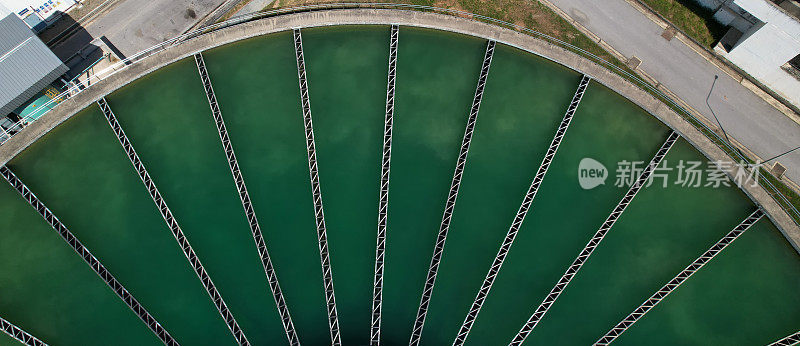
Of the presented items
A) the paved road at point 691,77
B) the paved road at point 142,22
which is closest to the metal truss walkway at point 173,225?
the paved road at point 142,22

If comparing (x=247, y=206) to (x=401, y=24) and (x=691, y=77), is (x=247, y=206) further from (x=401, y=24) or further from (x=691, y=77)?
(x=691, y=77)

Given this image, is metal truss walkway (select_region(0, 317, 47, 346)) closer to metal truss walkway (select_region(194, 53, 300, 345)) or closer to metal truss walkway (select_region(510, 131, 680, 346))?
metal truss walkway (select_region(194, 53, 300, 345))

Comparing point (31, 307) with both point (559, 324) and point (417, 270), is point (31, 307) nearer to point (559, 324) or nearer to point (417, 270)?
point (417, 270)

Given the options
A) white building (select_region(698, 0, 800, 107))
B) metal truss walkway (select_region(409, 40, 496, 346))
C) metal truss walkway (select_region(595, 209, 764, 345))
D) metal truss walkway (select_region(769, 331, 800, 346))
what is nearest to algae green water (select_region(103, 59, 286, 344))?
metal truss walkway (select_region(409, 40, 496, 346))

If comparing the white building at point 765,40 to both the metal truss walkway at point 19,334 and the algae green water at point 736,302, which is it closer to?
the algae green water at point 736,302

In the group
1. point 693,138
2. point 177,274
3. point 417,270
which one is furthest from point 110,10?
point 693,138
